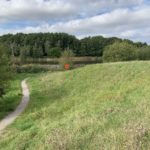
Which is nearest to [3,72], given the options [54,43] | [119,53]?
[119,53]

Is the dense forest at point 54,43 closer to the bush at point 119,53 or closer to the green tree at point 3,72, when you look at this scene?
the bush at point 119,53

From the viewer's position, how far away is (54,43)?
156 m

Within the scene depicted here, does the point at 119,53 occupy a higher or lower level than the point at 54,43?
higher

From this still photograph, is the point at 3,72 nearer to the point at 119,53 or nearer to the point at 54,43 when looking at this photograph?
the point at 119,53

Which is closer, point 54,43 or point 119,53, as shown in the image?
point 119,53

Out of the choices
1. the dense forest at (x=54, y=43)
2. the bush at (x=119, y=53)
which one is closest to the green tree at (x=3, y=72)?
the bush at (x=119, y=53)

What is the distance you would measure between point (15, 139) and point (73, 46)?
141 m

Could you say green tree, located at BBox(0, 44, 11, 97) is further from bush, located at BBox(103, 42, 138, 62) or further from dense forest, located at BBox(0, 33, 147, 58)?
dense forest, located at BBox(0, 33, 147, 58)

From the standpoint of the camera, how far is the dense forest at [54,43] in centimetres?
14375

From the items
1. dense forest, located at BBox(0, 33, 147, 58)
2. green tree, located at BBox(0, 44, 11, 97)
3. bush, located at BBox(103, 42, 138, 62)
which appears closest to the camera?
green tree, located at BBox(0, 44, 11, 97)

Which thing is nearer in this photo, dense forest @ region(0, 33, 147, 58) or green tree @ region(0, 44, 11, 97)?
green tree @ region(0, 44, 11, 97)

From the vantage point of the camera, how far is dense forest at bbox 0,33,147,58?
143750mm

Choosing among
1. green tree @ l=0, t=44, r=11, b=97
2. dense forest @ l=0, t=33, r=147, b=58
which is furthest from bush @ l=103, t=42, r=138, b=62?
dense forest @ l=0, t=33, r=147, b=58

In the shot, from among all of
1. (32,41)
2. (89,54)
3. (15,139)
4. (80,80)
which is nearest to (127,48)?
(80,80)
